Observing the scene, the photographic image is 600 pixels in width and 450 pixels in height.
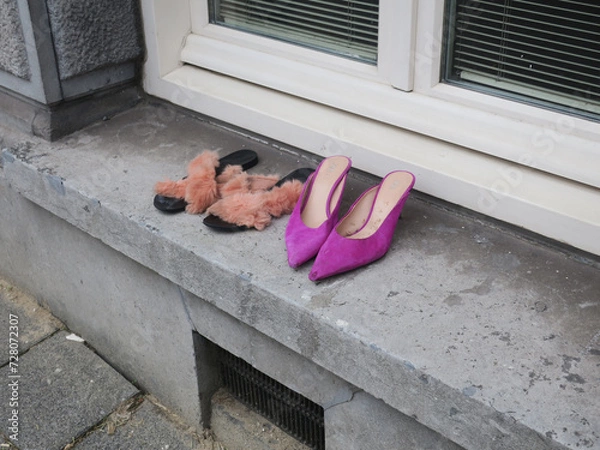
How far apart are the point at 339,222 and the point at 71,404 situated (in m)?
1.08

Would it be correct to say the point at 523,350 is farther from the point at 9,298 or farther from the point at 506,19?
the point at 9,298

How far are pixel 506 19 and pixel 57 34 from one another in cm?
134

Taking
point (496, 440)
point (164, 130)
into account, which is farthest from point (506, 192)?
point (164, 130)

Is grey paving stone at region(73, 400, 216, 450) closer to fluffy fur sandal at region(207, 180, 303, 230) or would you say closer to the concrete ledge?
the concrete ledge

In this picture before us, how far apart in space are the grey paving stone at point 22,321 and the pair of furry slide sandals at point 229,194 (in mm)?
855

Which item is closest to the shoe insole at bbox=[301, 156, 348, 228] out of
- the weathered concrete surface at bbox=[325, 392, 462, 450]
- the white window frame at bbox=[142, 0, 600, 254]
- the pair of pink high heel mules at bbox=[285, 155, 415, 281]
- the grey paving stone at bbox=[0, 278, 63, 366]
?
the pair of pink high heel mules at bbox=[285, 155, 415, 281]

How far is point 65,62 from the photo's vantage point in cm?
243

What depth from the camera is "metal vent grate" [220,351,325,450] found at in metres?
2.11

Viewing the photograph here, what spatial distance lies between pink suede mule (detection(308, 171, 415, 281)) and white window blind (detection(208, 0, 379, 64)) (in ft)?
1.33

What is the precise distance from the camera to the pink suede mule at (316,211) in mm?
1870

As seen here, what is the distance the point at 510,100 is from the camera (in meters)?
1.92

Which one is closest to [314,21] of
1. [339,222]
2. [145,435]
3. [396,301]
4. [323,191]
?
[323,191]

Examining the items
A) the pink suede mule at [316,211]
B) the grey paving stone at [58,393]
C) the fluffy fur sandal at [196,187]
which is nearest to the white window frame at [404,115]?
the pink suede mule at [316,211]

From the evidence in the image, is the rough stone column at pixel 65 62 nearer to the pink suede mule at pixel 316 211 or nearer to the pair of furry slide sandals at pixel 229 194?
the pair of furry slide sandals at pixel 229 194
